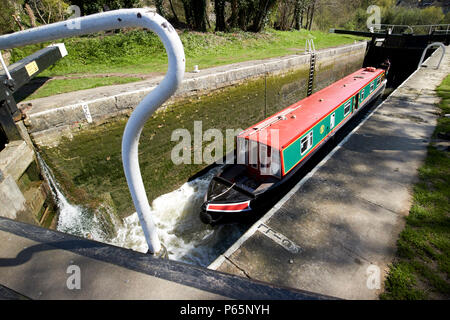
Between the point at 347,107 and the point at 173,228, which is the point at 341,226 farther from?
the point at 347,107

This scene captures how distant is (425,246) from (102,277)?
13.3 feet

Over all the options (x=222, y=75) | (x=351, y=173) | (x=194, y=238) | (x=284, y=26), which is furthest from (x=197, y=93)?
(x=284, y=26)

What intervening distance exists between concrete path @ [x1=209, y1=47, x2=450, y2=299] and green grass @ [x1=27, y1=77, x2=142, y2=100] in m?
6.34

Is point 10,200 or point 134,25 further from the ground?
point 134,25

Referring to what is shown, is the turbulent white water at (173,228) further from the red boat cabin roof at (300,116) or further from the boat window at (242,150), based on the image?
the red boat cabin roof at (300,116)

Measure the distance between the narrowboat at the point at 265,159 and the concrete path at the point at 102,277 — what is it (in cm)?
397

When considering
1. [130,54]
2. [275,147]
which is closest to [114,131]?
[275,147]

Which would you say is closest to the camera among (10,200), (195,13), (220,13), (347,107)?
(10,200)

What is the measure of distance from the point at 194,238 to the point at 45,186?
3.64m

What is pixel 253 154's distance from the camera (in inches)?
230

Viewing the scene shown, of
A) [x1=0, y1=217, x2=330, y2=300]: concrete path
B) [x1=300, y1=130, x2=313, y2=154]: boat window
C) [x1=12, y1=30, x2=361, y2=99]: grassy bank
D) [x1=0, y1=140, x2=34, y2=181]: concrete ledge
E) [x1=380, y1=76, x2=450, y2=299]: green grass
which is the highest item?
[x1=12, y1=30, x2=361, y2=99]: grassy bank

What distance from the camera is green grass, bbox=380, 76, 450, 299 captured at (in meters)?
2.78

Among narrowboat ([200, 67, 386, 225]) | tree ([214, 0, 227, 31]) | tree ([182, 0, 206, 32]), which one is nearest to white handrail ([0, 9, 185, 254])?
narrowboat ([200, 67, 386, 225])

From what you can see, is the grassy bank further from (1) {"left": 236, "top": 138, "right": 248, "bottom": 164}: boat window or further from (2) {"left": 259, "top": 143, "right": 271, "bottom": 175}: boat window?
(2) {"left": 259, "top": 143, "right": 271, "bottom": 175}: boat window
